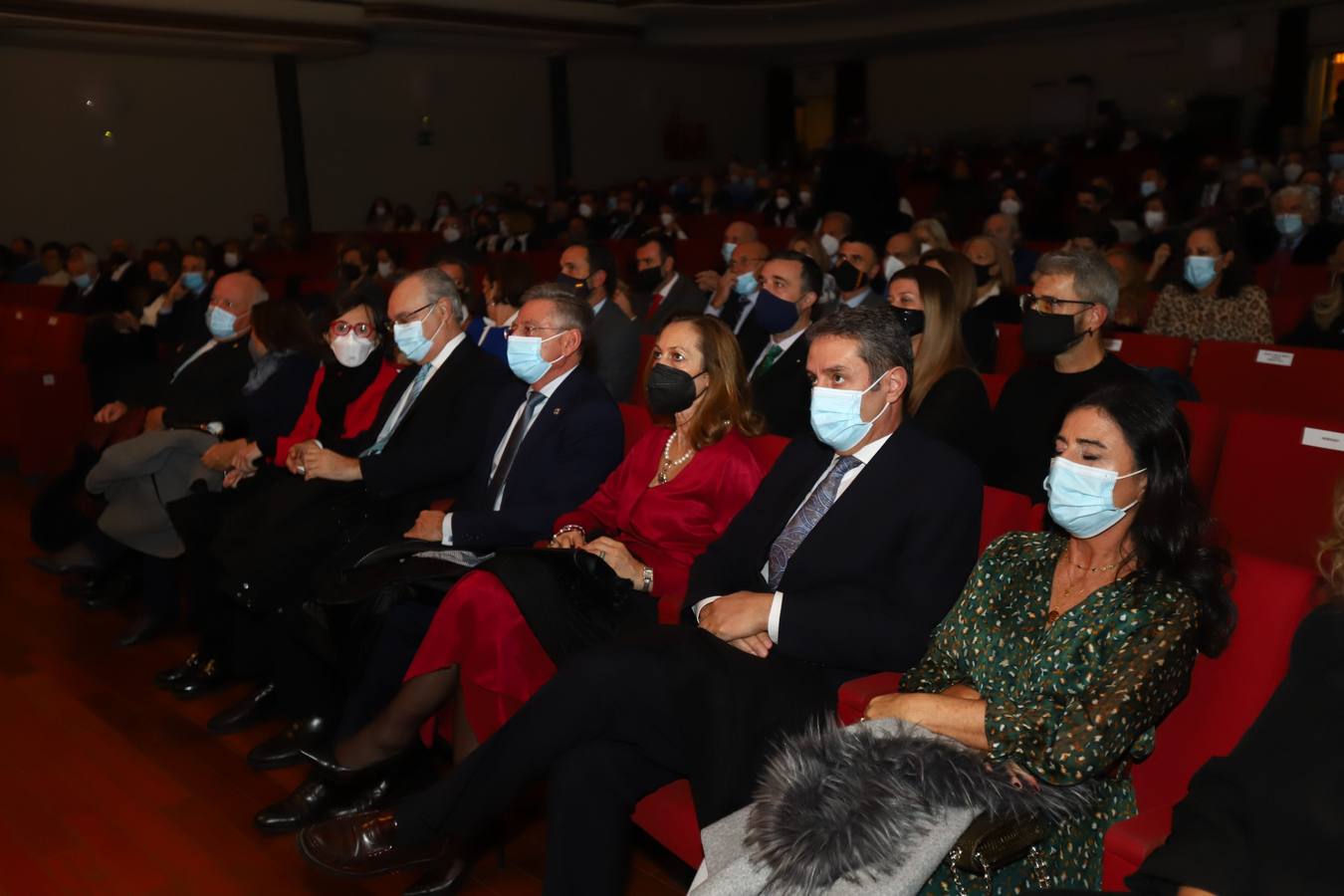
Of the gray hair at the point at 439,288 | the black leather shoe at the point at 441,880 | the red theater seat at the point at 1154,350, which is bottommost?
the black leather shoe at the point at 441,880

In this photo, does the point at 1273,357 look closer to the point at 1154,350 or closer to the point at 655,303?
the point at 1154,350

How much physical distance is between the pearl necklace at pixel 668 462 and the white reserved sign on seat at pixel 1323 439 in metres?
1.57

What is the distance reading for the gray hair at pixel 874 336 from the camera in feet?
8.11

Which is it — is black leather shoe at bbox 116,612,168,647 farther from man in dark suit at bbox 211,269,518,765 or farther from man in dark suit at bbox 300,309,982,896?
man in dark suit at bbox 300,309,982,896

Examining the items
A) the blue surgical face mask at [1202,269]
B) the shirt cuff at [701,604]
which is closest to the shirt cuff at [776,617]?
the shirt cuff at [701,604]

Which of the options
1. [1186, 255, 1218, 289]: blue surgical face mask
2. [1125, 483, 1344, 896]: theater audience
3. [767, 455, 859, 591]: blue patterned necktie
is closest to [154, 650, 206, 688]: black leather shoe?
[767, 455, 859, 591]: blue patterned necktie

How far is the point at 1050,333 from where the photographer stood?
10.6ft

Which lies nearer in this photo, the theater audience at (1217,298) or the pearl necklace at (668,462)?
the pearl necklace at (668,462)

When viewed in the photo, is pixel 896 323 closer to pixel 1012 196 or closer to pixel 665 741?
pixel 665 741

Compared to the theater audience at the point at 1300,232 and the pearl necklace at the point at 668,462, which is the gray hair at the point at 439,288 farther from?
the theater audience at the point at 1300,232

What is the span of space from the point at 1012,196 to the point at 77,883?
33.0 feet

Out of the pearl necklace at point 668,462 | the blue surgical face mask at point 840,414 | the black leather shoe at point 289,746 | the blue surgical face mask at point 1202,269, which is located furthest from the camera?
the blue surgical face mask at point 1202,269

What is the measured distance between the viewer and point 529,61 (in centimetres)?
1736

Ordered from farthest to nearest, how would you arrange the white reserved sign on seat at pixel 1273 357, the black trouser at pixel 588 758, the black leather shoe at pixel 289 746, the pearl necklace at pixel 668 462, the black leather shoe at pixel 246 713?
the white reserved sign on seat at pixel 1273 357, the black leather shoe at pixel 246 713, the black leather shoe at pixel 289 746, the pearl necklace at pixel 668 462, the black trouser at pixel 588 758
